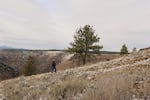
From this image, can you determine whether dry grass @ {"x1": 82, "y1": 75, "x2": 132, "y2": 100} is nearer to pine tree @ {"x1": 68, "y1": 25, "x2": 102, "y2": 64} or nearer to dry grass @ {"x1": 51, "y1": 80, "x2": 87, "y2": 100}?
dry grass @ {"x1": 51, "y1": 80, "x2": 87, "y2": 100}

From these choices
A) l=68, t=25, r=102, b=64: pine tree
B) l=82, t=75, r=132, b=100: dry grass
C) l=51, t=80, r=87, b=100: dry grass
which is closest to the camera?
l=82, t=75, r=132, b=100: dry grass

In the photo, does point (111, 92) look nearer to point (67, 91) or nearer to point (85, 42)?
point (67, 91)

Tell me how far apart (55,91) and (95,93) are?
1757 mm

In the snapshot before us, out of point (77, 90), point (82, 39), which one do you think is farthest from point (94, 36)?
point (77, 90)

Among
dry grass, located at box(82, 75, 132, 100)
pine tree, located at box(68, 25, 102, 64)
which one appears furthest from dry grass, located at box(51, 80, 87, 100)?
pine tree, located at box(68, 25, 102, 64)

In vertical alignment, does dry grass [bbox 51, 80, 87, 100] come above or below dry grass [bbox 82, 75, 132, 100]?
below

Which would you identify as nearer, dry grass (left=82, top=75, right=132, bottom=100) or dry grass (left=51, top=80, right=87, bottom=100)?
dry grass (left=82, top=75, right=132, bottom=100)

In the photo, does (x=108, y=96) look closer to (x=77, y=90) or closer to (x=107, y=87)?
(x=107, y=87)

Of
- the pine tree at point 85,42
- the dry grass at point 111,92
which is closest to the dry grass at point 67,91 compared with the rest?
the dry grass at point 111,92

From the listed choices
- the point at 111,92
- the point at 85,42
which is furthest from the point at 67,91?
the point at 85,42

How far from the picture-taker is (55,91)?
27.6 ft

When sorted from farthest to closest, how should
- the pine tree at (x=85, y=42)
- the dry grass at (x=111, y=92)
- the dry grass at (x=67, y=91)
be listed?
the pine tree at (x=85, y=42) < the dry grass at (x=67, y=91) < the dry grass at (x=111, y=92)

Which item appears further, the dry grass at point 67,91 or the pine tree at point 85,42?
the pine tree at point 85,42

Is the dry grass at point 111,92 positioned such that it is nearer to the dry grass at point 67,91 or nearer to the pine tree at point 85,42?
the dry grass at point 67,91
